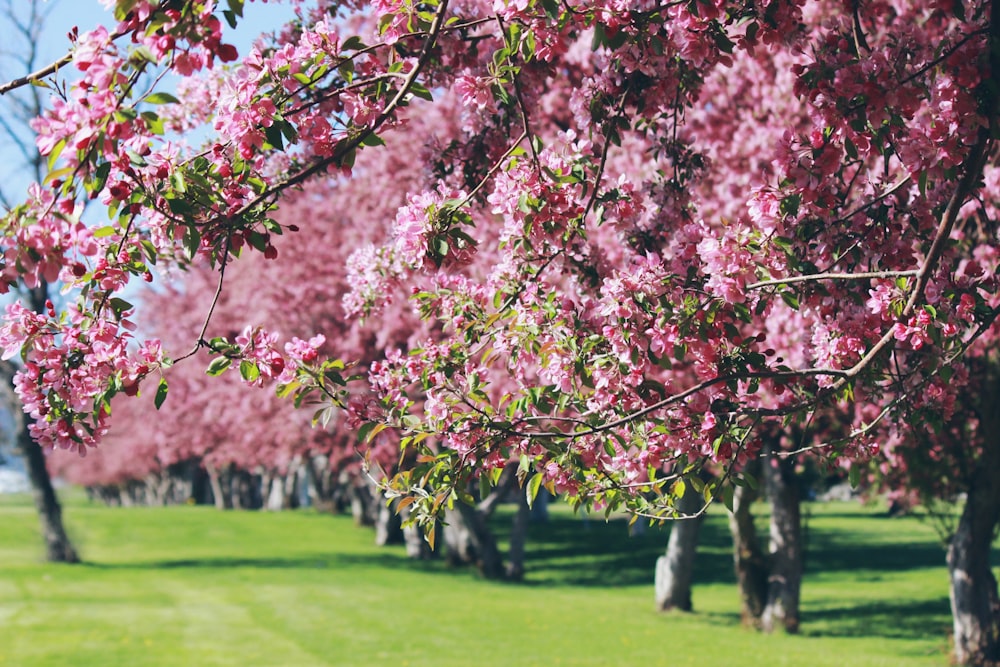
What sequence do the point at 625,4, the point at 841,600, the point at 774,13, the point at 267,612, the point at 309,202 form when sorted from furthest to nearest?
the point at 309,202 → the point at 841,600 → the point at 267,612 → the point at 774,13 → the point at 625,4

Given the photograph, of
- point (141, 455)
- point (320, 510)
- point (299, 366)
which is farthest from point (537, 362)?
point (141, 455)

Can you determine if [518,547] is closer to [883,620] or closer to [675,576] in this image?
[675,576]

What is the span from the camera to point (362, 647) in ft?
53.8

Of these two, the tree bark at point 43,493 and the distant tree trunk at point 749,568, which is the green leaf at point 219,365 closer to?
the distant tree trunk at point 749,568

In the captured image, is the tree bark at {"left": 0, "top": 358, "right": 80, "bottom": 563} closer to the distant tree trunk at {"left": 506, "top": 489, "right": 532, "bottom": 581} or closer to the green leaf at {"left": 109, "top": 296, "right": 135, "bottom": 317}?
the distant tree trunk at {"left": 506, "top": 489, "right": 532, "bottom": 581}

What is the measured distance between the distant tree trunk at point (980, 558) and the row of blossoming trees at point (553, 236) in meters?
8.65

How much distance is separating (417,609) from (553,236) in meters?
17.5

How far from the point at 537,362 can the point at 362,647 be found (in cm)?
1153

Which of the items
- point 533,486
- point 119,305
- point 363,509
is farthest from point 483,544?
point 119,305

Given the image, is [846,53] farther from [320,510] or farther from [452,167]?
[320,510]

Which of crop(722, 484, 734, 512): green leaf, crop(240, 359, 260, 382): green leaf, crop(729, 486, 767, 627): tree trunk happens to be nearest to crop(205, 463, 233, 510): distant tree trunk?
crop(729, 486, 767, 627): tree trunk

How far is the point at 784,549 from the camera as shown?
17859 mm

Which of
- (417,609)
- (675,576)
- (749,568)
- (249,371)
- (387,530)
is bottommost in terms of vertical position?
(417,609)

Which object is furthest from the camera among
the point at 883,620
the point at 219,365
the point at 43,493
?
the point at 43,493
